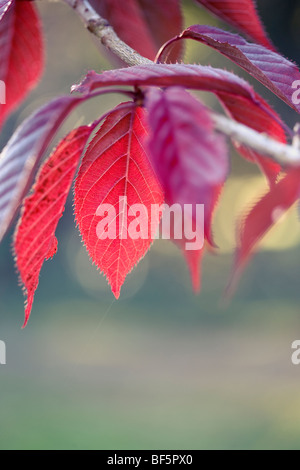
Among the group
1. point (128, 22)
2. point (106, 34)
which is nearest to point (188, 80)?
point (106, 34)

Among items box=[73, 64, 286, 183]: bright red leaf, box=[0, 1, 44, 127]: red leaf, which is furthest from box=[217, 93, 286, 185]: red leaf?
box=[0, 1, 44, 127]: red leaf

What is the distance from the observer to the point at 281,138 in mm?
286

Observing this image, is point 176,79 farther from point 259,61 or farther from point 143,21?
point 143,21

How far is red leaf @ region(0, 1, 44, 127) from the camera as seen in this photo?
0.30 meters

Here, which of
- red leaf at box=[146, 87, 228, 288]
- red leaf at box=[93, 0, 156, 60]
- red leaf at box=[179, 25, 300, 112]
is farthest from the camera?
red leaf at box=[93, 0, 156, 60]

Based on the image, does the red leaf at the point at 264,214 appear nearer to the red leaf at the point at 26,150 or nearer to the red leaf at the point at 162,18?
the red leaf at the point at 26,150

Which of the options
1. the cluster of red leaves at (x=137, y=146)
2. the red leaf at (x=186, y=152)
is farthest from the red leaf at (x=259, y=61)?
the red leaf at (x=186, y=152)

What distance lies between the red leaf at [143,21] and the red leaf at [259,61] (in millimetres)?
100

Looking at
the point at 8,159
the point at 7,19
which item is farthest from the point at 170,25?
the point at 8,159

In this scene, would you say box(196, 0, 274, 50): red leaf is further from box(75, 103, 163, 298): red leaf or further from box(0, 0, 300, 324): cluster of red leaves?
box(75, 103, 163, 298): red leaf

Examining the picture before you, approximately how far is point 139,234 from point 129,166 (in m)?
0.04

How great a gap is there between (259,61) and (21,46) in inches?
5.8

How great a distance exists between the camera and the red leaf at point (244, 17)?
371mm

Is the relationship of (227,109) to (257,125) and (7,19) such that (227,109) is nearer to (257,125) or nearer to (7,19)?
(257,125)
